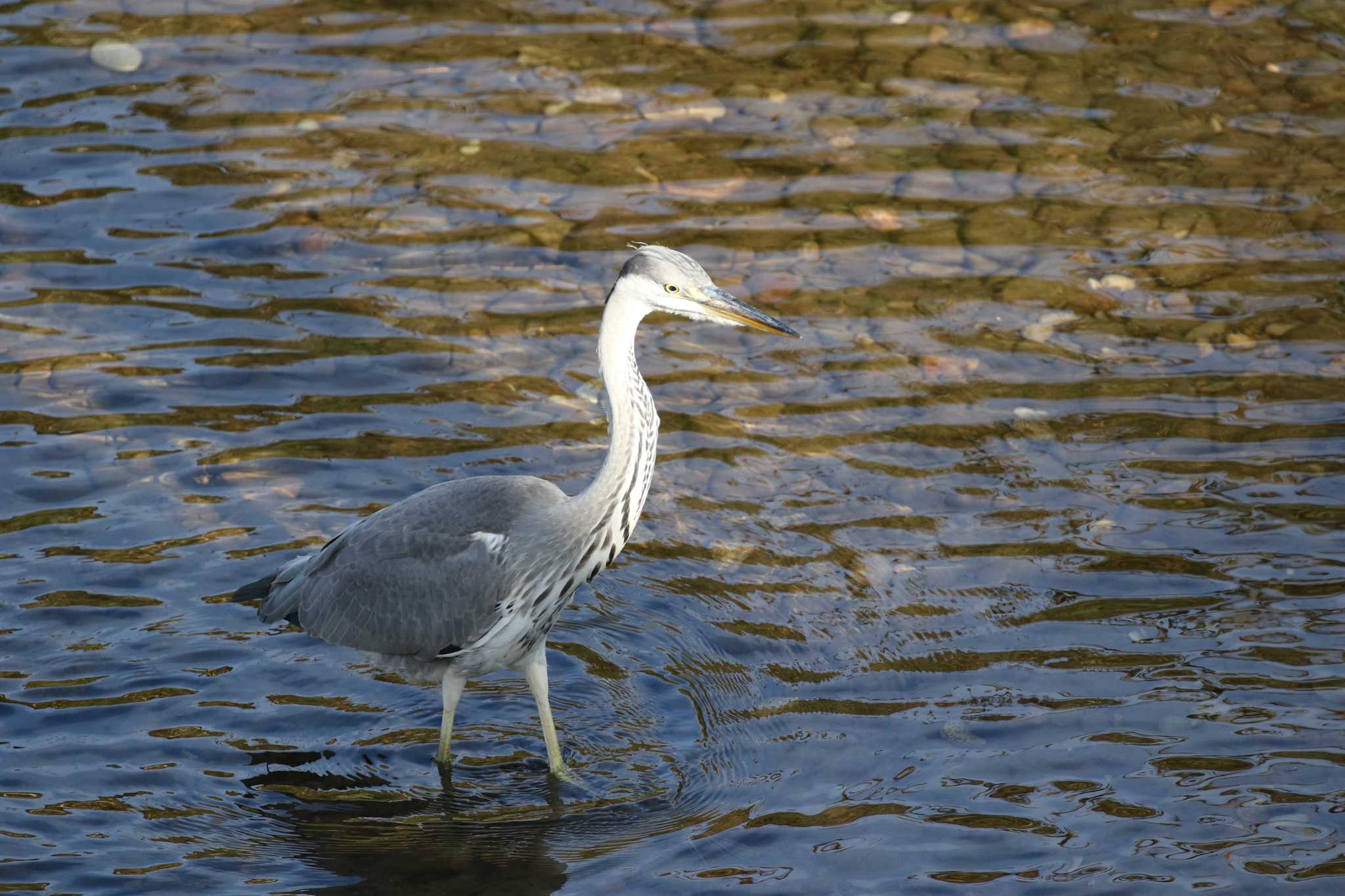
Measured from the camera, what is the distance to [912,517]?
835cm

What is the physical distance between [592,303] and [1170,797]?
4.99m

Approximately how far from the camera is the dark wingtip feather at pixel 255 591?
7.50 m

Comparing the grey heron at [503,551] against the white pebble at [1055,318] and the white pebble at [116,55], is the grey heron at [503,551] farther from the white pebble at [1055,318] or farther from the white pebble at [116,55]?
the white pebble at [116,55]

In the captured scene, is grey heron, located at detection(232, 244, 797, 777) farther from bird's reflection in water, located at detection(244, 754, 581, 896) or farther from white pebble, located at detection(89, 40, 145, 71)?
Answer: white pebble, located at detection(89, 40, 145, 71)

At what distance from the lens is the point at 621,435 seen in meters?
6.64

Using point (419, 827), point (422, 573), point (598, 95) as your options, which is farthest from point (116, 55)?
point (419, 827)

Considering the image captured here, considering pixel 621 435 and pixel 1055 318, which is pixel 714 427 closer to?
pixel 1055 318

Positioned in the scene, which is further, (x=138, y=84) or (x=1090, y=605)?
(x=138, y=84)

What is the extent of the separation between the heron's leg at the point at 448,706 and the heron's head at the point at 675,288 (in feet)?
6.23

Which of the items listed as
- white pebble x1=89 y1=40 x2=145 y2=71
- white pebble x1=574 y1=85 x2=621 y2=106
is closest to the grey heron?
white pebble x1=574 y1=85 x2=621 y2=106

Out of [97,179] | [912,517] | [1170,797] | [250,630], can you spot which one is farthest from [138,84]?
[1170,797]

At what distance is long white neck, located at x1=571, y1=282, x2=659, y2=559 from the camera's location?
6574 millimetres

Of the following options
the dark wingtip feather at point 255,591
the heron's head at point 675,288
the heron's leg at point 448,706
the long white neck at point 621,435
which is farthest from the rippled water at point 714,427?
the heron's head at point 675,288

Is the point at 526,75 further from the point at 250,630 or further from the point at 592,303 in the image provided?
the point at 250,630
